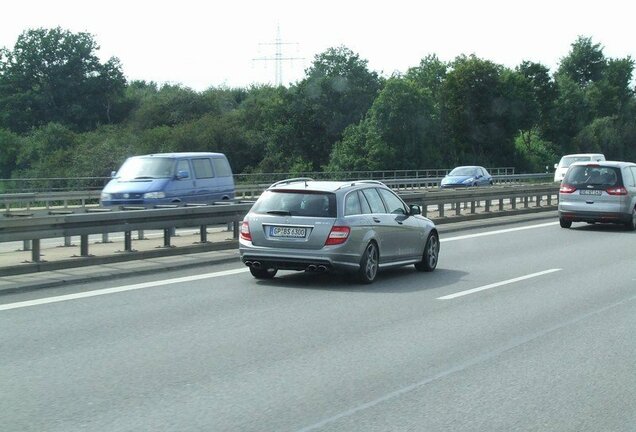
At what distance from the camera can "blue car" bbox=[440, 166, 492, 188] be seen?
167 feet

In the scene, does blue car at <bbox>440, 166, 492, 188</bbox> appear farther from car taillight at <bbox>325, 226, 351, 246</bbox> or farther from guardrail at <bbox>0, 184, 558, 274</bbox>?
car taillight at <bbox>325, 226, 351, 246</bbox>

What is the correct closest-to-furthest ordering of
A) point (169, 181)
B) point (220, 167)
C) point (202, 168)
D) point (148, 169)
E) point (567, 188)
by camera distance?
point (169, 181)
point (148, 169)
point (202, 168)
point (567, 188)
point (220, 167)

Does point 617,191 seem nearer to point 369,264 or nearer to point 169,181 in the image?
point 169,181

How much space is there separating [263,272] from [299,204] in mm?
1306

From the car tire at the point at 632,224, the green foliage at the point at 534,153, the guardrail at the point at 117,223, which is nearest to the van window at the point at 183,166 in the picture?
the guardrail at the point at 117,223

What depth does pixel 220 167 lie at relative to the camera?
1008 inches

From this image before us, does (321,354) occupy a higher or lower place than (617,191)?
lower

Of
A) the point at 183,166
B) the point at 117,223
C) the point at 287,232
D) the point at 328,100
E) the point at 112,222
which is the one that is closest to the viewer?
the point at 287,232

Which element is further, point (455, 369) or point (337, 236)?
point (337, 236)

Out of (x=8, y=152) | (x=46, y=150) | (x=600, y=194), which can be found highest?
(x=46, y=150)

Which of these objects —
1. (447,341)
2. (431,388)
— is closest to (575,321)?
(447,341)

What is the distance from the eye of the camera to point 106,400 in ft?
22.5

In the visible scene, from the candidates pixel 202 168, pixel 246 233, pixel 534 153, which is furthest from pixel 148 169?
pixel 534 153

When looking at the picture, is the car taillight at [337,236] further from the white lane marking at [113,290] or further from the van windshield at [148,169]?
the van windshield at [148,169]
